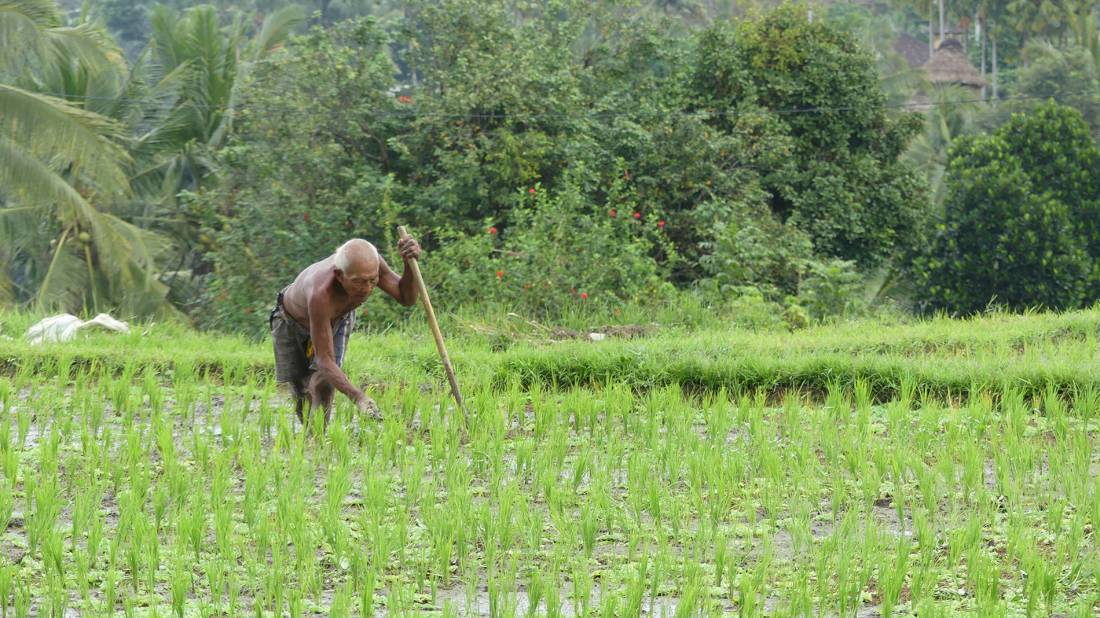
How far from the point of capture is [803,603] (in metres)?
3.90

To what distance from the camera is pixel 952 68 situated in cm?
3155

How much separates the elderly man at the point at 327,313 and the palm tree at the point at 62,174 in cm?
562

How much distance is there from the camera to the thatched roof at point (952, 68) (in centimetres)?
3125

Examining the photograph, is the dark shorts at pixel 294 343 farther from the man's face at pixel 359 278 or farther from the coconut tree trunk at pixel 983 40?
the coconut tree trunk at pixel 983 40

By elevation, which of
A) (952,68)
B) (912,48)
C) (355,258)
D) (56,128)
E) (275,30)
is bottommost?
(355,258)

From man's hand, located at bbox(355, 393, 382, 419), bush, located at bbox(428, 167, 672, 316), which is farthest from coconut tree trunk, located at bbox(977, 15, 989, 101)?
man's hand, located at bbox(355, 393, 382, 419)

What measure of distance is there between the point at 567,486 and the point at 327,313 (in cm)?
137

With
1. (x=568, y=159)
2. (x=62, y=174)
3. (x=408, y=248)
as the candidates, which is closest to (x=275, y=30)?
(x=62, y=174)

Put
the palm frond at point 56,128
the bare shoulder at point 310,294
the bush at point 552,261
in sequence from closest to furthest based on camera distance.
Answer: the bare shoulder at point 310,294
the bush at point 552,261
the palm frond at point 56,128

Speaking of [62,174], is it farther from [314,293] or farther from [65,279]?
[314,293]

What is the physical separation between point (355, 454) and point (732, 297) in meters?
6.17

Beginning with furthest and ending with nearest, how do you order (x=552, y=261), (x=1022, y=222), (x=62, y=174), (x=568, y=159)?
(x=62, y=174) < (x=1022, y=222) < (x=568, y=159) < (x=552, y=261)

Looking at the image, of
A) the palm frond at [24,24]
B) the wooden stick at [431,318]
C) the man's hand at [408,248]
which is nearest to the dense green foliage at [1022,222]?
the wooden stick at [431,318]

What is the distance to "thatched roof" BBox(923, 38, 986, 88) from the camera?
3125cm
